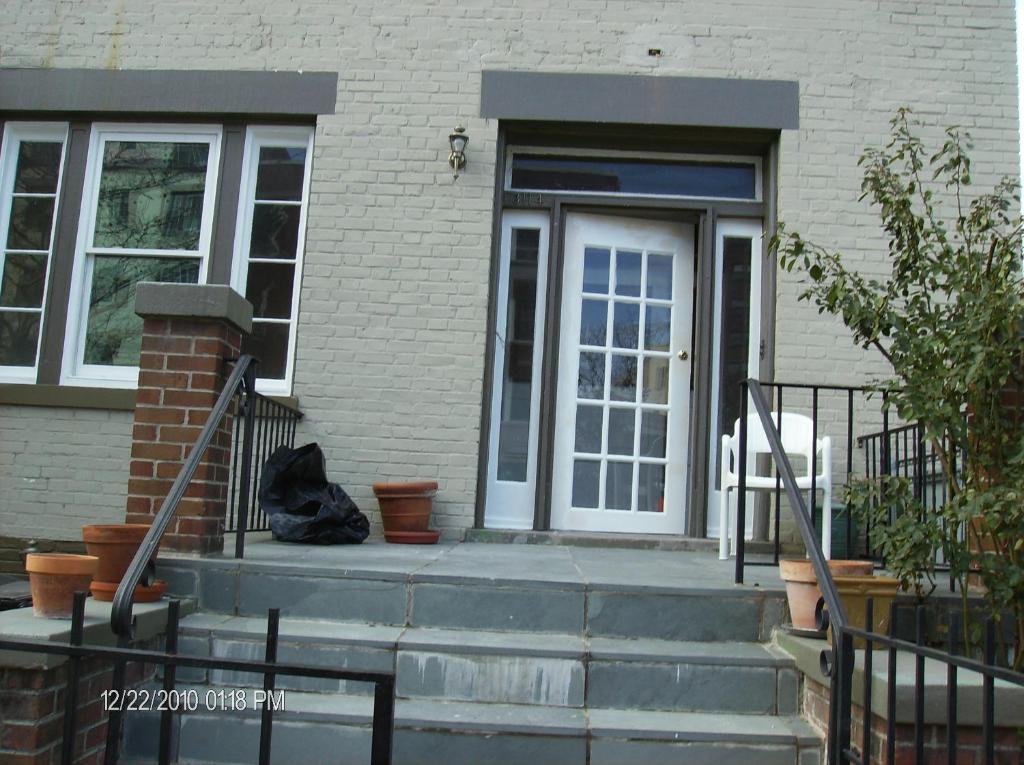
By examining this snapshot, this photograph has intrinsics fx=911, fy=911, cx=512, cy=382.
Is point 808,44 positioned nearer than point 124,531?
No

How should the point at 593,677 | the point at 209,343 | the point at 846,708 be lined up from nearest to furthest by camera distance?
the point at 846,708
the point at 593,677
the point at 209,343

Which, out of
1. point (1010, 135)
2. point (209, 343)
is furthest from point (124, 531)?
point (1010, 135)

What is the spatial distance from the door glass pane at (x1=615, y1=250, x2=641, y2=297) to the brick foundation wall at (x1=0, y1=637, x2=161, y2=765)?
151 inches

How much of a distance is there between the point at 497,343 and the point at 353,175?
139cm

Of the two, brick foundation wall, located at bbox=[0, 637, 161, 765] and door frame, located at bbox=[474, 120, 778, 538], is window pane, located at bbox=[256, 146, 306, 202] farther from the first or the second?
brick foundation wall, located at bbox=[0, 637, 161, 765]

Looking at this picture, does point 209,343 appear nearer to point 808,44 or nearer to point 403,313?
point 403,313

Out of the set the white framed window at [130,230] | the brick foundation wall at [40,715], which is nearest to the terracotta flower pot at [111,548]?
the brick foundation wall at [40,715]

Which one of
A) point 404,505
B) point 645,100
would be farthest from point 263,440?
point 645,100

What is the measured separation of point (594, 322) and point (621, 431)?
2.35 ft

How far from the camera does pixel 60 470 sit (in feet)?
18.3

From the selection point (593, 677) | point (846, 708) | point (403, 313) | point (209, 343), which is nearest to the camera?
point (846, 708)

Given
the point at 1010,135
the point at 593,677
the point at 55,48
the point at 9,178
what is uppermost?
the point at 55,48

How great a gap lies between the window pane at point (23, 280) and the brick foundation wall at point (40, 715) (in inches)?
147

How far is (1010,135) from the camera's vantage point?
5613 mm
